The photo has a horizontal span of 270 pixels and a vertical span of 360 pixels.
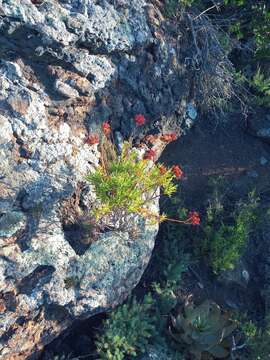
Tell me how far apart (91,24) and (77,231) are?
195 centimetres

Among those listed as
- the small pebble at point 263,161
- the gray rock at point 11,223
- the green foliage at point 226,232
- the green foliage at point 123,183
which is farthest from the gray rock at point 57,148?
the small pebble at point 263,161

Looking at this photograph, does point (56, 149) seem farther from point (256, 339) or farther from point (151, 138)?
point (256, 339)

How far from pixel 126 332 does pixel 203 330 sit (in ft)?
2.70

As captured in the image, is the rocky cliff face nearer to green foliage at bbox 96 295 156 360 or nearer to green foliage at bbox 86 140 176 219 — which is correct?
green foliage at bbox 96 295 156 360

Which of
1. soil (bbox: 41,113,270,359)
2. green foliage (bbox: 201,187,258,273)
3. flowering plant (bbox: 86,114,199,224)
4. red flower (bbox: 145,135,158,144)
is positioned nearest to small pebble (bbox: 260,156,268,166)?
soil (bbox: 41,113,270,359)

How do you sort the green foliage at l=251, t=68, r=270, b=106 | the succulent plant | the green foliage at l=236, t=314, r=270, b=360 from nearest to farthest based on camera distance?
the succulent plant
the green foliage at l=236, t=314, r=270, b=360
the green foliage at l=251, t=68, r=270, b=106

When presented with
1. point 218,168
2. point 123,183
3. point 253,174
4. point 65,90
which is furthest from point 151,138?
point 253,174

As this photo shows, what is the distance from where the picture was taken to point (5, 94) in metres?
3.85

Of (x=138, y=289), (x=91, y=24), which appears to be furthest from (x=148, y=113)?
→ (x=138, y=289)

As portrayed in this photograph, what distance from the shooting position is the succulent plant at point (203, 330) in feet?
14.6

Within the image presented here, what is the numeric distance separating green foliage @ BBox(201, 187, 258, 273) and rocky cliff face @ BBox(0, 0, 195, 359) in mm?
846

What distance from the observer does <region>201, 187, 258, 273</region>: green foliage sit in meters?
4.88

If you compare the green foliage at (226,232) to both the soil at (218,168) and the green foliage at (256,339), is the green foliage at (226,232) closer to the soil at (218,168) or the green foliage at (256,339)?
the soil at (218,168)

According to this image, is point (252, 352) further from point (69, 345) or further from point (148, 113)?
point (148, 113)
